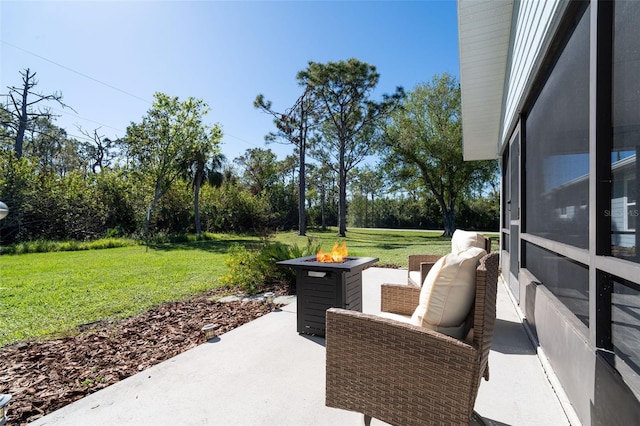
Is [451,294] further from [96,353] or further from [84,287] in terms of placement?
[84,287]

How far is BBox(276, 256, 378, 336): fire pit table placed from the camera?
9.58ft

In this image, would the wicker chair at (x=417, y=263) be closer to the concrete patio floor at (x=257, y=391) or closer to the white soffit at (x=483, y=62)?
the concrete patio floor at (x=257, y=391)

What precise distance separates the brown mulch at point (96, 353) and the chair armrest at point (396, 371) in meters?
1.71

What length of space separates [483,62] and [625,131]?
12.7 feet

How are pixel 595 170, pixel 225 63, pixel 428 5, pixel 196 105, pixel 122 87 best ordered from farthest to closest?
pixel 196 105, pixel 122 87, pixel 225 63, pixel 428 5, pixel 595 170

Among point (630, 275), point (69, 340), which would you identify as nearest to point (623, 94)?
Answer: point (630, 275)

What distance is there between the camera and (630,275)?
1145 mm

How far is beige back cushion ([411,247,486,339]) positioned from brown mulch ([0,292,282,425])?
2195 millimetres

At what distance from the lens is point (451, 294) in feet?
5.08

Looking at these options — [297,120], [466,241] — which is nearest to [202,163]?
[297,120]

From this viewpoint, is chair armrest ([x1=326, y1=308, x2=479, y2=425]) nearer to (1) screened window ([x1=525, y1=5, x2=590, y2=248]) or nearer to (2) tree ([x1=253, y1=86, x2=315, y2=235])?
(1) screened window ([x1=525, y1=5, x2=590, y2=248])

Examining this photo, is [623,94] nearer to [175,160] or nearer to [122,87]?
[175,160]

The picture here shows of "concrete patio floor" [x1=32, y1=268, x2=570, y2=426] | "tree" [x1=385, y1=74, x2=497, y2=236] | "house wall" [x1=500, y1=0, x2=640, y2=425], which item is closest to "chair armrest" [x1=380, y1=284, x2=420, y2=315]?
"concrete patio floor" [x1=32, y1=268, x2=570, y2=426]

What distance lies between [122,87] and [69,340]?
14998 millimetres
